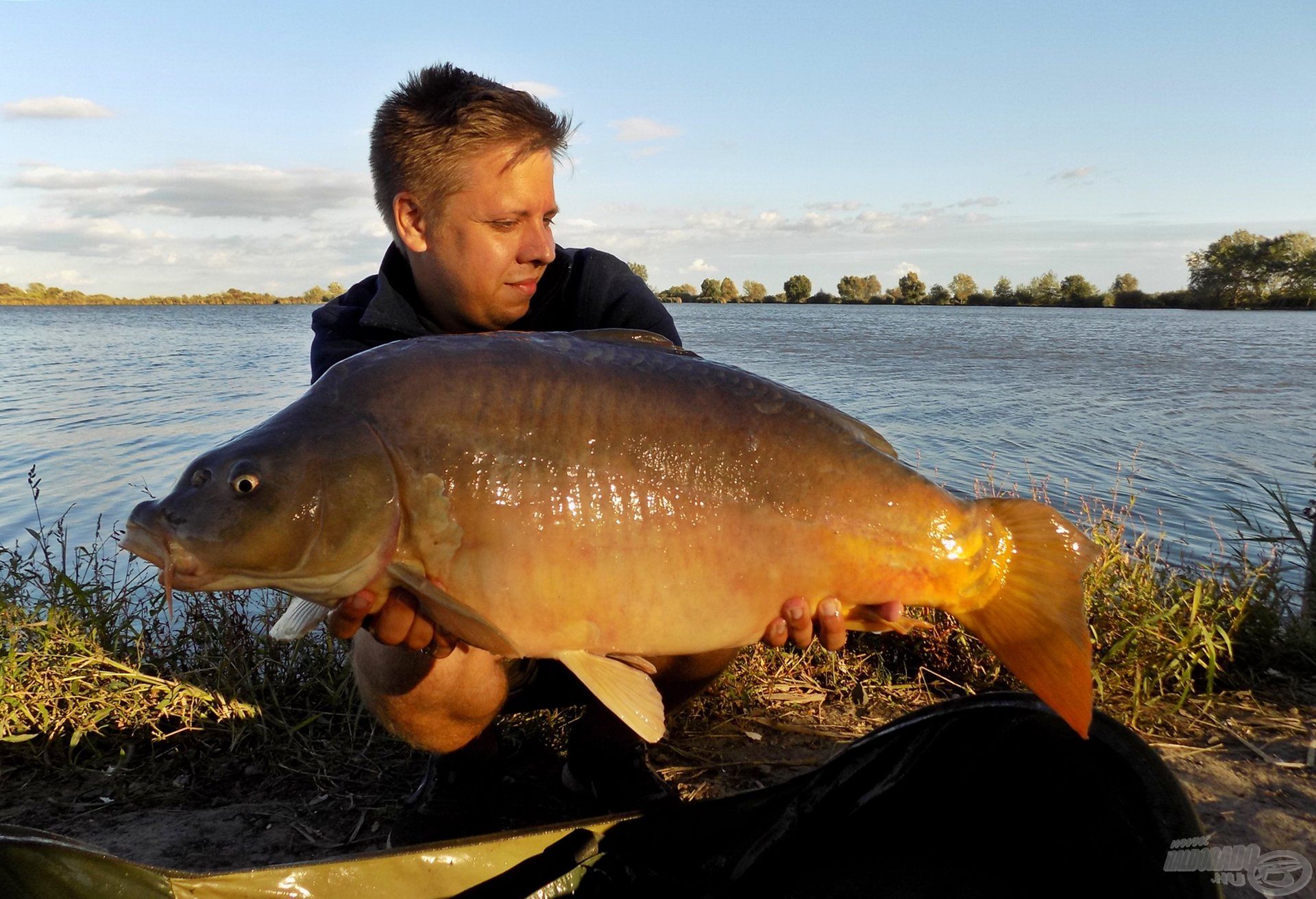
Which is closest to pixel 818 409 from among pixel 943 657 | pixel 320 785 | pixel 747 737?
pixel 747 737

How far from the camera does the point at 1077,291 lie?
5706cm

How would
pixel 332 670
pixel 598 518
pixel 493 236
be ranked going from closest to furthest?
pixel 598 518
pixel 493 236
pixel 332 670

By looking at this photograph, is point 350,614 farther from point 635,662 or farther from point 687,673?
point 687,673

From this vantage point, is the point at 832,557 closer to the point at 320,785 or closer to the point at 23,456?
the point at 320,785

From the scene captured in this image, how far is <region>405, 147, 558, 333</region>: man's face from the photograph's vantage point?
8.68 ft

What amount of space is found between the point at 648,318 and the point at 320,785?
5.71 ft

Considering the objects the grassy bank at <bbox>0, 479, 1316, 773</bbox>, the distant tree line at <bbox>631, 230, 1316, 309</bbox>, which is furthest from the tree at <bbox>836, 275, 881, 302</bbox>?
the grassy bank at <bbox>0, 479, 1316, 773</bbox>

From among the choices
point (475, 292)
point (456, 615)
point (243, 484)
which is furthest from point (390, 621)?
point (475, 292)

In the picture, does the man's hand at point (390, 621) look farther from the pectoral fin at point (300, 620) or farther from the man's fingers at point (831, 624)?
the man's fingers at point (831, 624)

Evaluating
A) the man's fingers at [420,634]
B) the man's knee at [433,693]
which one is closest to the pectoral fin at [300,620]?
the man's fingers at [420,634]

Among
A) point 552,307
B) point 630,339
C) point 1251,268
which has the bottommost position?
point 630,339

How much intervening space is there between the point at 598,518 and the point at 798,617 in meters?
0.46

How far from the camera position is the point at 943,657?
3.06 metres

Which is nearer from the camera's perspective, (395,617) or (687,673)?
(395,617)
